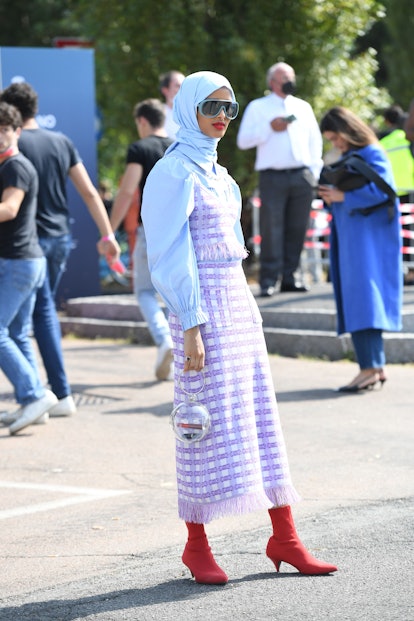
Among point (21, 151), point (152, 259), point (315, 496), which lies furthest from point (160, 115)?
point (152, 259)

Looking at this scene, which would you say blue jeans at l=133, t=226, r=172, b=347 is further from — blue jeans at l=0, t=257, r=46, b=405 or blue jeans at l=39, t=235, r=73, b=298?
blue jeans at l=0, t=257, r=46, b=405

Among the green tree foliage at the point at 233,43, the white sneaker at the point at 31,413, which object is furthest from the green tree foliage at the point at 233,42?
the white sneaker at the point at 31,413

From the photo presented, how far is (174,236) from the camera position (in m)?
4.99

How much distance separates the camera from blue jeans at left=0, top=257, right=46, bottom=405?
828 centimetres

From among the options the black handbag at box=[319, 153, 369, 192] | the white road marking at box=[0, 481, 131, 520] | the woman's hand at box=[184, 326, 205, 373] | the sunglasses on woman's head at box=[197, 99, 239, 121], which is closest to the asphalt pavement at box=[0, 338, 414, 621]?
the white road marking at box=[0, 481, 131, 520]

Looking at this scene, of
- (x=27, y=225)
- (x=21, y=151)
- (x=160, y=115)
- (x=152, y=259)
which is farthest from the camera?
(x=160, y=115)

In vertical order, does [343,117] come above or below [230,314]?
above

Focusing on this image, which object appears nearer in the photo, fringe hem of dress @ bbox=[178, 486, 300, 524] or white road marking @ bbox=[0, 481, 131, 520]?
fringe hem of dress @ bbox=[178, 486, 300, 524]

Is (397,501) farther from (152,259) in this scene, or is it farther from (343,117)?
Answer: (343,117)

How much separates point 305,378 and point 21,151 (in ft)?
9.30

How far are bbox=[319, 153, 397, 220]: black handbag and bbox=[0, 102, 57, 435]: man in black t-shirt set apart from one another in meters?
2.15

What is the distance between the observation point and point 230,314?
5117 millimetres

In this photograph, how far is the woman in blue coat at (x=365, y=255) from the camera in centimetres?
927

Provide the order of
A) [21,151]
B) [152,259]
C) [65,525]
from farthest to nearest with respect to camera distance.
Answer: [21,151] < [65,525] < [152,259]
